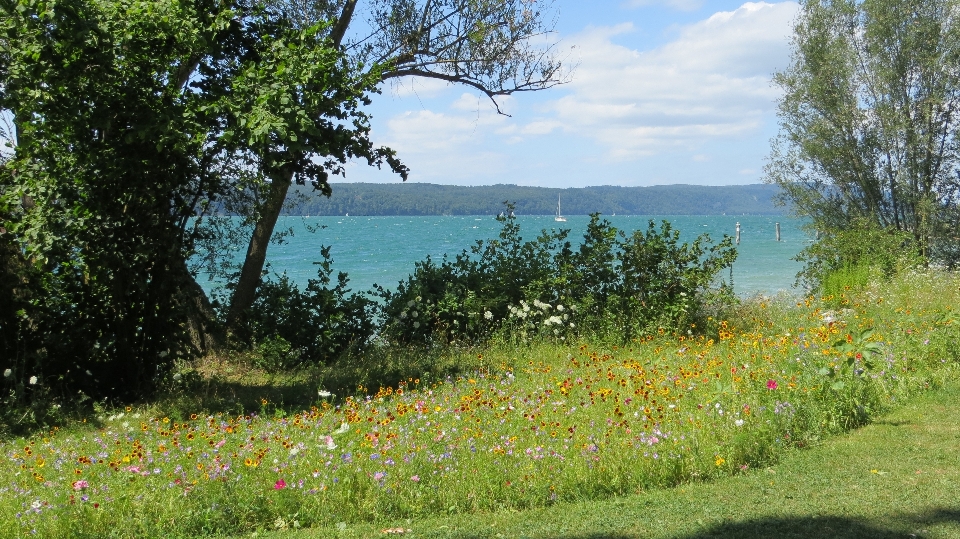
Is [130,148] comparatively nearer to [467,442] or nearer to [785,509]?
[467,442]

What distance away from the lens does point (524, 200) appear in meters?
71.7

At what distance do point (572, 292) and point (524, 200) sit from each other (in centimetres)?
5991

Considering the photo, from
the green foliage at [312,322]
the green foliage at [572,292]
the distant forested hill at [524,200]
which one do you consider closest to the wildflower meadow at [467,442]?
the green foliage at [572,292]

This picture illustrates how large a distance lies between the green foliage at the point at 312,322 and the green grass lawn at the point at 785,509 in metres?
6.89

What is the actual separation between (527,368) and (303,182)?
10.6 ft

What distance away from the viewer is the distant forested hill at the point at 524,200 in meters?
50.0

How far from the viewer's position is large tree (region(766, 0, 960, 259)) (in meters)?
18.8

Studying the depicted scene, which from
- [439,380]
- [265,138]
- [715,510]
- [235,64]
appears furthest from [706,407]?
[235,64]

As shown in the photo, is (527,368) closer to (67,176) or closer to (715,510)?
(715,510)

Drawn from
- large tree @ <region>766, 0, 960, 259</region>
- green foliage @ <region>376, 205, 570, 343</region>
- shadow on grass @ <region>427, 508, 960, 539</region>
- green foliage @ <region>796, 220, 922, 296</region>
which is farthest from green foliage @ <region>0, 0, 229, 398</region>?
large tree @ <region>766, 0, 960, 259</region>

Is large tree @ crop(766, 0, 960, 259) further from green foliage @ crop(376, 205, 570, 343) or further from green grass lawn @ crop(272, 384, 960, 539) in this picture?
green grass lawn @ crop(272, 384, 960, 539)

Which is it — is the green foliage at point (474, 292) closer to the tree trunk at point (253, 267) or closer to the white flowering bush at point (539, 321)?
the white flowering bush at point (539, 321)

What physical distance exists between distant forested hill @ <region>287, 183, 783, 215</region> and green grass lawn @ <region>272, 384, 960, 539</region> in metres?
10.3

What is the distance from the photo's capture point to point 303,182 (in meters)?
9.28
